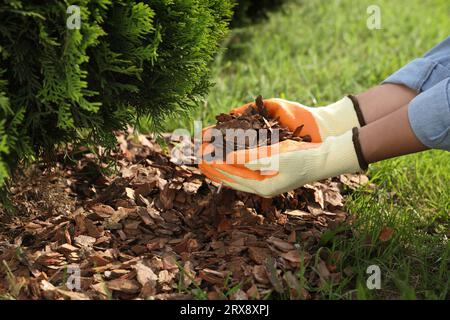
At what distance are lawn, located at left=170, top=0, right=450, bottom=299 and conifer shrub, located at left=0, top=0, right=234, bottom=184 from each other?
3.29ft

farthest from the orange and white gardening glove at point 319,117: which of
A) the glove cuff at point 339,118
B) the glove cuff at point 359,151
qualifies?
the glove cuff at point 359,151

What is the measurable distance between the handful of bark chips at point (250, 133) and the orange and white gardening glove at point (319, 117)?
0.25 feet

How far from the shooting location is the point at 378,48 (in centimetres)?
532

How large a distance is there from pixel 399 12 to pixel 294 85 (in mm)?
2229

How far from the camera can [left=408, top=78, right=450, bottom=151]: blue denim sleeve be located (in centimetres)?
245

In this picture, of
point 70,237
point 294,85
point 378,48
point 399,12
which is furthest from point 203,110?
point 399,12

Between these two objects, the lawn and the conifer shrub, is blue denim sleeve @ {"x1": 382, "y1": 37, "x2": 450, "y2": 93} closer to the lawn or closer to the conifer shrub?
the lawn

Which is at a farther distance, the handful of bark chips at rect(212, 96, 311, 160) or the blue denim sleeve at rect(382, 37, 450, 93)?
the blue denim sleeve at rect(382, 37, 450, 93)

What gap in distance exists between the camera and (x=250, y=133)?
9.12 feet

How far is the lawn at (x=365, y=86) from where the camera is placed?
8.29 feet

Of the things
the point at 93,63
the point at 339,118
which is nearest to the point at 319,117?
the point at 339,118

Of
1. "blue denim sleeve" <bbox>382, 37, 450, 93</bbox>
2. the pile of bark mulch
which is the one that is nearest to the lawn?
the pile of bark mulch

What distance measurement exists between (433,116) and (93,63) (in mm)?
1346

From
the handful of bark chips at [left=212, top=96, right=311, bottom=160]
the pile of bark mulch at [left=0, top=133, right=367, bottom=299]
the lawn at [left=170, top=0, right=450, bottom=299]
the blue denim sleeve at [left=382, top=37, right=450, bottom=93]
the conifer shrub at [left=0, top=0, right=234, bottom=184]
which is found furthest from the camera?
the blue denim sleeve at [left=382, top=37, right=450, bottom=93]
